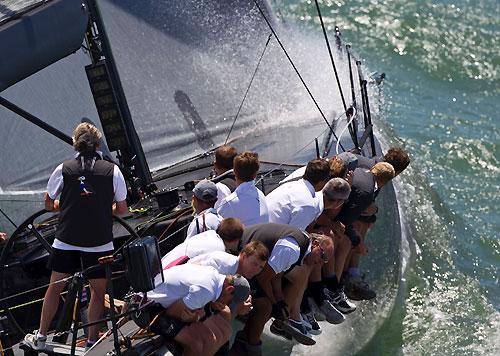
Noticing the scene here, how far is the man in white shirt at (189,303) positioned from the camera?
436cm

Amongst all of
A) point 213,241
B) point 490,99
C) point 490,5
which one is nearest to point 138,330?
point 213,241

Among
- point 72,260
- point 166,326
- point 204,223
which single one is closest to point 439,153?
point 204,223

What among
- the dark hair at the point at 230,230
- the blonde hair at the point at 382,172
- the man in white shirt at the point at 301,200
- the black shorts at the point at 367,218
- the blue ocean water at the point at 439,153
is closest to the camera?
the dark hair at the point at 230,230

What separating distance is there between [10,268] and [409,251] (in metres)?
4.41

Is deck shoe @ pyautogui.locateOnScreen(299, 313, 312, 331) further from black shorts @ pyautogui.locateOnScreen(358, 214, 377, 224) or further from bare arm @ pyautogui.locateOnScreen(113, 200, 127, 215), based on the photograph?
bare arm @ pyautogui.locateOnScreen(113, 200, 127, 215)

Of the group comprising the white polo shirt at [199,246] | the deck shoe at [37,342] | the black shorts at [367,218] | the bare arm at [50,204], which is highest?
the bare arm at [50,204]

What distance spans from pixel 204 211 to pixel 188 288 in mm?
859

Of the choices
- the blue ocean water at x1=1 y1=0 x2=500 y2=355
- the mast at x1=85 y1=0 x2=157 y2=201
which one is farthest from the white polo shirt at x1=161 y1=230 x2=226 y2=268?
the blue ocean water at x1=1 y1=0 x2=500 y2=355

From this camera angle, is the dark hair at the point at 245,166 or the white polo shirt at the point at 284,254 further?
the dark hair at the point at 245,166

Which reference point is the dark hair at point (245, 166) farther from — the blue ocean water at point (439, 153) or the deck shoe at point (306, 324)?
the blue ocean water at point (439, 153)

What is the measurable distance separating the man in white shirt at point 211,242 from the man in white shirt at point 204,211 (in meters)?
0.17

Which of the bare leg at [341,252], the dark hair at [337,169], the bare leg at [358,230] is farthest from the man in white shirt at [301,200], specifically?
the bare leg at [358,230]

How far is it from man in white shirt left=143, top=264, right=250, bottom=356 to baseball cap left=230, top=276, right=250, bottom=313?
14cm

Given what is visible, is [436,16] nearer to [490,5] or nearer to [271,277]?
[490,5]
